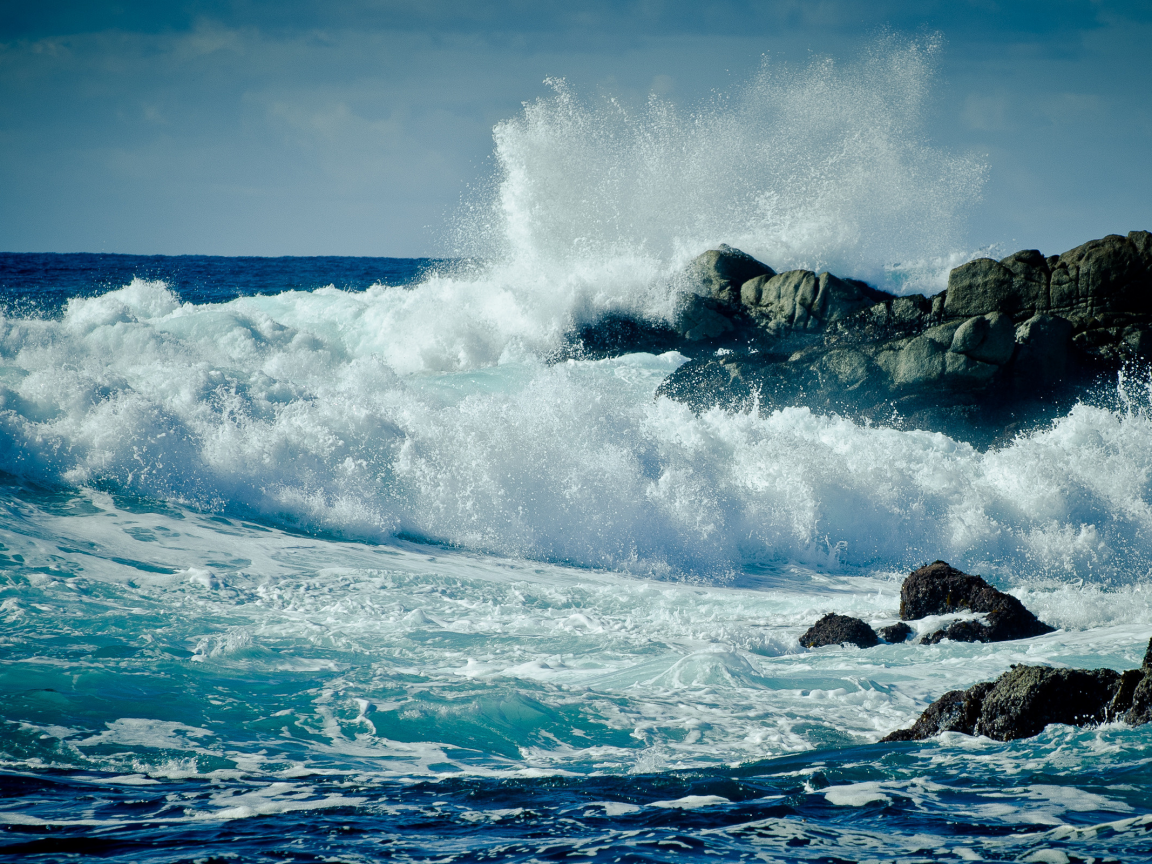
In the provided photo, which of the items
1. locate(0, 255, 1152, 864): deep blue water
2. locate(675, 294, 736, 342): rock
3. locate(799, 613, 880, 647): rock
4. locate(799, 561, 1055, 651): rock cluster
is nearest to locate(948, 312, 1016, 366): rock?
locate(0, 255, 1152, 864): deep blue water

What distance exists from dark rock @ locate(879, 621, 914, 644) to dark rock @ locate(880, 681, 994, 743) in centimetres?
208

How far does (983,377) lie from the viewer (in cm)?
1330

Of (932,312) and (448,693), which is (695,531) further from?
(932,312)

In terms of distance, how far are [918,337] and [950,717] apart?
1018 cm

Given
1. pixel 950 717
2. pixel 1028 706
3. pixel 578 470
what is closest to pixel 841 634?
pixel 950 717

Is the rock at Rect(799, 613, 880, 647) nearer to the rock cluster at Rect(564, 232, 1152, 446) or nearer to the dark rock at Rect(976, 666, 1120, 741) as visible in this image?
the dark rock at Rect(976, 666, 1120, 741)

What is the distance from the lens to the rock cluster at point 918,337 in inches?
521

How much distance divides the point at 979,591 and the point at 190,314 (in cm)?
1651

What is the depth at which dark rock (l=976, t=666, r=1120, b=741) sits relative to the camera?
13.4 ft

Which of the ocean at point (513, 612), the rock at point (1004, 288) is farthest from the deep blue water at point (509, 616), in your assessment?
the rock at point (1004, 288)

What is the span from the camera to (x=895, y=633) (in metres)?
6.54

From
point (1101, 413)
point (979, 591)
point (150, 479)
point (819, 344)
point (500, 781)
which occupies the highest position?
point (819, 344)

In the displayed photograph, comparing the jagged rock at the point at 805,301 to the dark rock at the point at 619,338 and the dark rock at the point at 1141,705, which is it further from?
the dark rock at the point at 1141,705

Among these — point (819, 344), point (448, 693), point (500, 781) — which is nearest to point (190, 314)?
point (819, 344)
